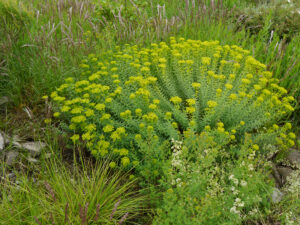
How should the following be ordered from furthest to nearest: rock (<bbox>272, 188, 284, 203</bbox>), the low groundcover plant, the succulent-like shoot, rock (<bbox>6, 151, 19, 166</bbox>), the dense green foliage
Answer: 1. rock (<bbox>6, 151, 19, 166</bbox>)
2. the succulent-like shoot
3. rock (<bbox>272, 188, 284, 203</bbox>)
4. the low groundcover plant
5. the dense green foliage

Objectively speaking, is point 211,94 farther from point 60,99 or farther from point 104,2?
point 104,2

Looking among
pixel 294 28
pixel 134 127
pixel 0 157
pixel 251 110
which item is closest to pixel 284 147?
pixel 251 110

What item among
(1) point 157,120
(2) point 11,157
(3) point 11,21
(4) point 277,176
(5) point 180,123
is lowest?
(4) point 277,176

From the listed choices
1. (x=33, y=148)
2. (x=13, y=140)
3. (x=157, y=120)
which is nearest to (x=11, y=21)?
(x=13, y=140)

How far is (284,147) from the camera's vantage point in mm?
3189

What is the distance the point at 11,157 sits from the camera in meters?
3.06

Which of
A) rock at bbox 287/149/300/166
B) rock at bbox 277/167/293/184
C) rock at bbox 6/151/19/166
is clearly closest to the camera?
rock at bbox 6/151/19/166

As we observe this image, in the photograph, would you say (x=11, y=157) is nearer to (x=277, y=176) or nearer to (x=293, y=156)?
(x=277, y=176)

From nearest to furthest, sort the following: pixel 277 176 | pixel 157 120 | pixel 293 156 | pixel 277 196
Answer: pixel 277 196 → pixel 157 120 → pixel 277 176 → pixel 293 156

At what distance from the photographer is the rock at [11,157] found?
3032 mm

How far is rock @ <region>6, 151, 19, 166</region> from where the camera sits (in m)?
3.03

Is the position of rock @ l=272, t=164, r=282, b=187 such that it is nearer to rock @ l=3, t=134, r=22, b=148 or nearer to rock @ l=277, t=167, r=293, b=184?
rock @ l=277, t=167, r=293, b=184

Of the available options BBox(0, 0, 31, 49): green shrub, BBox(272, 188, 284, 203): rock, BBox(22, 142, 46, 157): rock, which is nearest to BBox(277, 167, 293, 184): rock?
BBox(272, 188, 284, 203): rock

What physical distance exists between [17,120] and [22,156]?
0.70 meters
